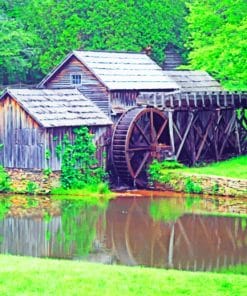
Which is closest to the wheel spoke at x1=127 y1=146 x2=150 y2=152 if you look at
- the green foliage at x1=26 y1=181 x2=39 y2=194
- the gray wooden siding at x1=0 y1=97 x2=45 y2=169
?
the gray wooden siding at x1=0 y1=97 x2=45 y2=169

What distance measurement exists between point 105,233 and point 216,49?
15.0 m

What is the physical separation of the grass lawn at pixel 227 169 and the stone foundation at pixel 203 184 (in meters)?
0.52

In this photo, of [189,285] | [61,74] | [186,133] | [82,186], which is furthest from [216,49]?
[189,285]

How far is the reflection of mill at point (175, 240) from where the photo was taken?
66.2ft

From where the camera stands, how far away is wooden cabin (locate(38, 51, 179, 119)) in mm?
35312

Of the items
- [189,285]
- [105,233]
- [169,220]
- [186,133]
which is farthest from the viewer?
[186,133]

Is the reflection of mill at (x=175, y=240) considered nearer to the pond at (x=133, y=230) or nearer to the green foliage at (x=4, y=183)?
the pond at (x=133, y=230)

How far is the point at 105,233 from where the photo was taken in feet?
79.6

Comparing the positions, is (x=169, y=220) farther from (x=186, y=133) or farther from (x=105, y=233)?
(x=186, y=133)

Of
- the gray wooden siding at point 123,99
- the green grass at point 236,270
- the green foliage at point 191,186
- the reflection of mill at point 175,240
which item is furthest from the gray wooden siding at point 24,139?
the green grass at point 236,270

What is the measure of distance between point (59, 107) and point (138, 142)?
167 inches

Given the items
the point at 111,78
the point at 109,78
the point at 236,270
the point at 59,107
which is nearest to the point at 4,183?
the point at 59,107

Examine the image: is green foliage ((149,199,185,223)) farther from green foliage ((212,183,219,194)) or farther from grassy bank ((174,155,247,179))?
grassy bank ((174,155,247,179))

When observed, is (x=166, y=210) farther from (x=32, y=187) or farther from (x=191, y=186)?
(x=32, y=187)
